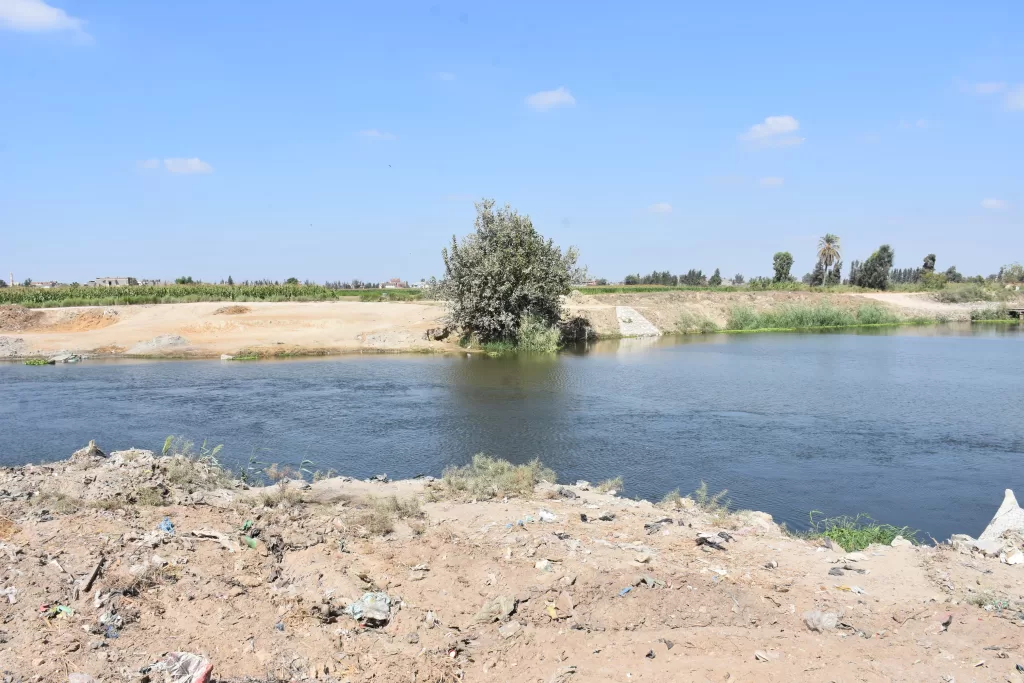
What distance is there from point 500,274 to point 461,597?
3056 centimetres

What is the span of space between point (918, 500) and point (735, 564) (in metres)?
7.03

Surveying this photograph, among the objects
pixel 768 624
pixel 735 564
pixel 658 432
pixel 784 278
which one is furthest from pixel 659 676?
pixel 784 278

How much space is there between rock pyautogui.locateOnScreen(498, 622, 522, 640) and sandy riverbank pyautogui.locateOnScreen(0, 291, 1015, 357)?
32149mm

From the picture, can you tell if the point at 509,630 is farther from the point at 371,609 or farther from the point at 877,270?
the point at 877,270

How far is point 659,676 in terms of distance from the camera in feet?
21.4

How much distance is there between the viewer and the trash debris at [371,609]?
767cm

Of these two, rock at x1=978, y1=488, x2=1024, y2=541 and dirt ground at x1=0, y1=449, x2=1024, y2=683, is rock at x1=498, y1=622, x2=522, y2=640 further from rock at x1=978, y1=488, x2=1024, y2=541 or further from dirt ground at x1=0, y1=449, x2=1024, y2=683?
rock at x1=978, y1=488, x2=1024, y2=541

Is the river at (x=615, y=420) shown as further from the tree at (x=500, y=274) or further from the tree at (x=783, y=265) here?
the tree at (x=783, y=265)

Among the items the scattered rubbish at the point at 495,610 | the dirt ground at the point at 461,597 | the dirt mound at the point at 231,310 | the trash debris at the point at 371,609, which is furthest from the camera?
the dirt mound at the point at 231,310

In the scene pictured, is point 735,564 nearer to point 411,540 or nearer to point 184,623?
point 411,540

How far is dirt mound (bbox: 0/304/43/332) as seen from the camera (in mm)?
42812

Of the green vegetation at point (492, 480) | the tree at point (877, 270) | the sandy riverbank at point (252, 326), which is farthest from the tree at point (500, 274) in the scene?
the tree at point (877, 270)

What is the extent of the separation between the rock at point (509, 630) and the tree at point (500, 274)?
30.6m

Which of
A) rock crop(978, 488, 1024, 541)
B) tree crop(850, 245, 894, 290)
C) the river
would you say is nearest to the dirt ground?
rock crop(978, 488, 1024, 541)
